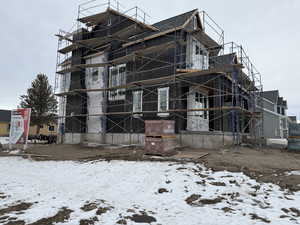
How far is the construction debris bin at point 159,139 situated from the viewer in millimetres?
9430

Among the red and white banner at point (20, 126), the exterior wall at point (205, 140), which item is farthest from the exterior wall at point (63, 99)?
the exterior wall at point (205, 140)

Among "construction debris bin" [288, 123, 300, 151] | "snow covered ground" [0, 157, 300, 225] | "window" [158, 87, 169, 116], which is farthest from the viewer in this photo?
"window" [158, 87, 169, 116]

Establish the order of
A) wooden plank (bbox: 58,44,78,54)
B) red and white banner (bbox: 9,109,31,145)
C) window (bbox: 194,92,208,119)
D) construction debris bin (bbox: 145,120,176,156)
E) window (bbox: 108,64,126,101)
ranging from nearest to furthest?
construction debris bin (bbox: 145,120,176,156), red and white banner (bbox: 9,109,31,145), window (bbox: 194,92,208,119), window (bbox: 108,64,126,101), wooden plank (bbox: 58,44,78,54)

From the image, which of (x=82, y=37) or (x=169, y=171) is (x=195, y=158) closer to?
(x=169, y=171)

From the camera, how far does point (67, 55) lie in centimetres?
2127

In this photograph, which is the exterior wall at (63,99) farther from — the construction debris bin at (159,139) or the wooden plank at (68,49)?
the construction debris bin at (159,139)

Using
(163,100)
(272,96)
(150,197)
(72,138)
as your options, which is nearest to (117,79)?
(163,100)

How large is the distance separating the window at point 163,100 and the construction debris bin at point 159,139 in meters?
3.86

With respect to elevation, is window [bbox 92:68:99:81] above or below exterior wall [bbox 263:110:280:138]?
above

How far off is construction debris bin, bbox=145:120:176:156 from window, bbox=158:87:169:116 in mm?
3855

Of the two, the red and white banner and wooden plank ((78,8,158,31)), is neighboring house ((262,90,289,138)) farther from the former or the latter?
the red and white banner

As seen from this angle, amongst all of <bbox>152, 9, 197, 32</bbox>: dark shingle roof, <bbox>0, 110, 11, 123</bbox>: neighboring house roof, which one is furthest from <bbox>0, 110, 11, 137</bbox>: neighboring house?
<bbox>152, 9, 197, 32</bbox>: dark shingle roof

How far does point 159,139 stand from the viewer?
373 inches

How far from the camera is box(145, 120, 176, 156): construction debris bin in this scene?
943 cm
